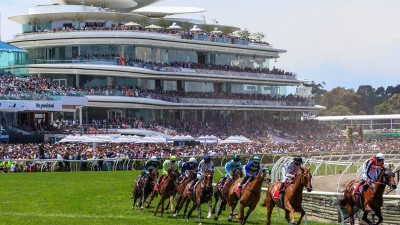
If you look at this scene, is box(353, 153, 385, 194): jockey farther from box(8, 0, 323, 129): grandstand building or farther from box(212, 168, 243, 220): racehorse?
box(8, 0, 323, 129): grandstand building

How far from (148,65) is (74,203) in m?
50.6

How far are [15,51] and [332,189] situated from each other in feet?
169

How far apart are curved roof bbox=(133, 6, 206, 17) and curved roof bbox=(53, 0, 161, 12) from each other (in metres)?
0.70

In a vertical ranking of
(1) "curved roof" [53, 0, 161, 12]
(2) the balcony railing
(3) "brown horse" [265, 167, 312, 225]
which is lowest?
(3) "brown horse" [265, 167, 312, 225]

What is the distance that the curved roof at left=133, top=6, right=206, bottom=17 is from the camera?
92787mm

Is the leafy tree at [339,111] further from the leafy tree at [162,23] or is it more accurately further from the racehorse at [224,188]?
the racehorse at [224,188]

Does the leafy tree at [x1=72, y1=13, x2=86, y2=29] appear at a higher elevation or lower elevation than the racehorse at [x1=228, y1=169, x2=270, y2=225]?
higher

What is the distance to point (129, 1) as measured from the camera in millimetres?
89375

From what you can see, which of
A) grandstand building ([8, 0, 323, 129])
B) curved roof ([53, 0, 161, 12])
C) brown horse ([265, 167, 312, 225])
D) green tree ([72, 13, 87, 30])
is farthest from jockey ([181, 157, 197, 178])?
curved roof ([53, 0, 161, 12])

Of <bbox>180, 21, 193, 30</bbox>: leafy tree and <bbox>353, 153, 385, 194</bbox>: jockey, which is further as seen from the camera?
<bbox>180, 21, 193, 30</bbox>: leafy tree

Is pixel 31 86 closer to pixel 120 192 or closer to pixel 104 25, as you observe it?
pixel 104 25

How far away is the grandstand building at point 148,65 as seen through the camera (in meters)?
75.1

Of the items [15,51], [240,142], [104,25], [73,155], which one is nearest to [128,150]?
[73,155]

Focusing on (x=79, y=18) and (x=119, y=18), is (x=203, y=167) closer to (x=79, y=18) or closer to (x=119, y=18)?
(x=79, y=18)
